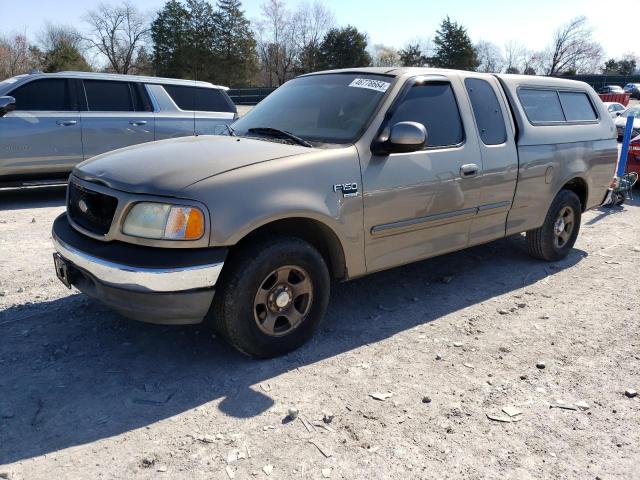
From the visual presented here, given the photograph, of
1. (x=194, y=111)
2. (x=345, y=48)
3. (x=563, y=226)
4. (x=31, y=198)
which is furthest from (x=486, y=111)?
(x=345, y=48)

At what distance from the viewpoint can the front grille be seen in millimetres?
3111

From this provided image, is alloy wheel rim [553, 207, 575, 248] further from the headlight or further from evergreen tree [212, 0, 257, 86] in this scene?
evergreen tree [212, 0, 257, 86]

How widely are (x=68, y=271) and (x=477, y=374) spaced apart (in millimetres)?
2583

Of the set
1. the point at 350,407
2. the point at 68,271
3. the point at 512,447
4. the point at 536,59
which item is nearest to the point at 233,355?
the point at 350,407

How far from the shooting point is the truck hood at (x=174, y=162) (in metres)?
3.00

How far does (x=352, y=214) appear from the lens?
351 cm

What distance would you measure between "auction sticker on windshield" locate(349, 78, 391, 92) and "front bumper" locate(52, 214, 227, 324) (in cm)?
177

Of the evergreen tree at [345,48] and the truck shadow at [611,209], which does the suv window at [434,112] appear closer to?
the truck shadow at [611,209]

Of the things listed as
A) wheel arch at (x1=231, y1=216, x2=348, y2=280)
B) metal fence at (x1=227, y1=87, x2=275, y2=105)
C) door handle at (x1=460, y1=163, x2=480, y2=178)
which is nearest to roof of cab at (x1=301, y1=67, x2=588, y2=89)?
door handle at (x1=460, y1=163, x2=480, y2=178)

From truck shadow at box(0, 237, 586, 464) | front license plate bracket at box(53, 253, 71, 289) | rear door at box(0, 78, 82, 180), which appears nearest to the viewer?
truck shadow at box(0, 237, 586, 464)

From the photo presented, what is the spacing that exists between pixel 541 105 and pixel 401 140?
240cm

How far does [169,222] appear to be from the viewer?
2.89 metres

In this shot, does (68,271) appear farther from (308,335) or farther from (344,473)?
(344,473)

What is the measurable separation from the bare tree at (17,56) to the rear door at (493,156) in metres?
51.0
